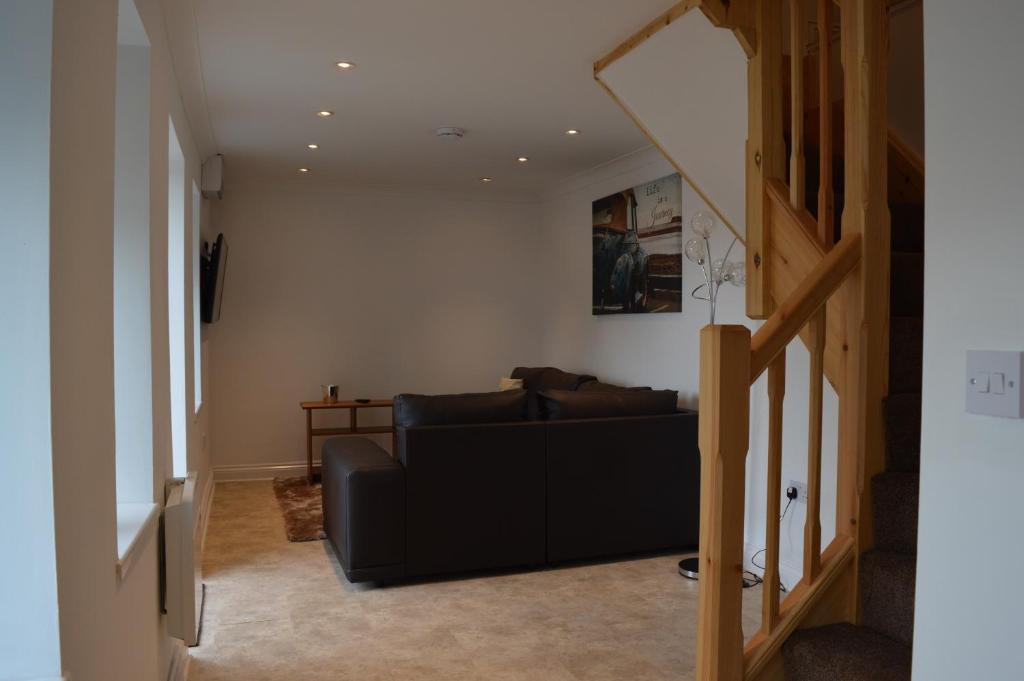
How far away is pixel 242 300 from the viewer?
6738 mm

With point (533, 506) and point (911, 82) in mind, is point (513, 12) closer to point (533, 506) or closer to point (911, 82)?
point (911, 82)

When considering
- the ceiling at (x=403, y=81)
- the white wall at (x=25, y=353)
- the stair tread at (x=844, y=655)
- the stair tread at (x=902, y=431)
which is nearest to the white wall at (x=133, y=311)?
the ceiling at (x=403, y=81)

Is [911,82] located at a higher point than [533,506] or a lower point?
higher

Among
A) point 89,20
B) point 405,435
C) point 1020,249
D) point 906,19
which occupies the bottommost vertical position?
point 405,435

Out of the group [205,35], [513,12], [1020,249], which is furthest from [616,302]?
[1020,249]

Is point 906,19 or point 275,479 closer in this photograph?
point 906,19

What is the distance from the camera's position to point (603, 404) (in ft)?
14.4

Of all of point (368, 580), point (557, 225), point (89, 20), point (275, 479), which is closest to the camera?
point (89, 20)

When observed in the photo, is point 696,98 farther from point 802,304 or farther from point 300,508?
point 300,508

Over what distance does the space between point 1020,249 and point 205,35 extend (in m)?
3.19

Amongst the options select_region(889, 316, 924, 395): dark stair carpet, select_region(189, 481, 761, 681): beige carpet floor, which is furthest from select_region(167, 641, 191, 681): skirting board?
select_region(889, 316, 924, 395): dark stair carpet

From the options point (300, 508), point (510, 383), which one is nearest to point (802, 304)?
point (300, 508)

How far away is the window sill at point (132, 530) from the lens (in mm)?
1863

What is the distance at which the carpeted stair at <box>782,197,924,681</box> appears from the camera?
78.7 inches
